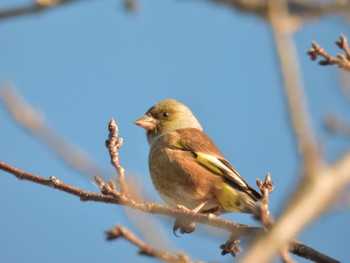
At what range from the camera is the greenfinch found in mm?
6078

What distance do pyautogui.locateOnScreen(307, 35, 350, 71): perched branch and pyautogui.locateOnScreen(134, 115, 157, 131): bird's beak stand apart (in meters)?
3.60

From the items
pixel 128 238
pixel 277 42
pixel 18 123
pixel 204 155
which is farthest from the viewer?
pixel 204 155

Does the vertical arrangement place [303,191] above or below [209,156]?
below

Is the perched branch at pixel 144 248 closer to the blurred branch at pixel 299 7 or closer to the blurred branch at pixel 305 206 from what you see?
the blurred branch at pixel 305 206

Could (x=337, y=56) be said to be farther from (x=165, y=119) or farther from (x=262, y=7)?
(x=165, y=119)

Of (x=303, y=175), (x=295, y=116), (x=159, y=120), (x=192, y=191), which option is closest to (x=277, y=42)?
(x=295, y=116)

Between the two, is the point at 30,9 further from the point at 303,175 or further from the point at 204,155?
the point at 204,155

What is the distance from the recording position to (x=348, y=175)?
1.83 metres

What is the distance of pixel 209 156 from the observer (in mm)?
6836

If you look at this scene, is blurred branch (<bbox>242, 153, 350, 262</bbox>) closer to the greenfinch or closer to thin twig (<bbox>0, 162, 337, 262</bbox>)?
thin twig (<bbox>0, 162, 337, 262</bbox>)

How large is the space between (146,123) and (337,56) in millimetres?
3982

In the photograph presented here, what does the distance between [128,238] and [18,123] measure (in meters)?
1.24

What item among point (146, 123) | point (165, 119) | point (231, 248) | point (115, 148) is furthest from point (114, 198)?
point (165, 119)

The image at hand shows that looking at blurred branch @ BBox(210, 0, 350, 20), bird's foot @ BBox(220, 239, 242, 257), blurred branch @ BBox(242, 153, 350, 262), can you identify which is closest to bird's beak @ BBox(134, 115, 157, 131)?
bird's foot @ BBox(220, 239, 242, 257)
